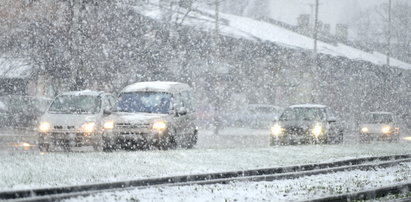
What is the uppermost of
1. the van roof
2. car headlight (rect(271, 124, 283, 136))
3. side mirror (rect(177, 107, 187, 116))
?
the van roof

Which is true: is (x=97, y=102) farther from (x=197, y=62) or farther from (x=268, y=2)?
(x=268, y=2)

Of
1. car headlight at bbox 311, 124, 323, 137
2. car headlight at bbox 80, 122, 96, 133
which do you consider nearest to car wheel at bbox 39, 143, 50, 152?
car headlight at bbox 80, 122, 96, 133

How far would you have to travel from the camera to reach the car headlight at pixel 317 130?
20734 millimetres

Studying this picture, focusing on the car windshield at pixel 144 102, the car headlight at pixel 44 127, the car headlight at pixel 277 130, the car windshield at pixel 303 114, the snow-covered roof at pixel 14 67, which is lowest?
the car headlight at pixel 277 130

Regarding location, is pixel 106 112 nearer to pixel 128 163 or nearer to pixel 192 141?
pixel 192 141

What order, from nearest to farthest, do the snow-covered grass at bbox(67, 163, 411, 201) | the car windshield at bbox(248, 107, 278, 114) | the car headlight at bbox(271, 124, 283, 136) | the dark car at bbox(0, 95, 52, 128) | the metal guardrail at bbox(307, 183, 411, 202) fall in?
the metal guardrail at bbox(307, 183, 411, 202), the snow-covered grass at bbox(67, 163, 411, 201), the car headlight at bbox(271, 124, 283, 136), the dark car at bbox(0, 95, 52, 128), the car windshield at bbox(248, 107, 278, 114)

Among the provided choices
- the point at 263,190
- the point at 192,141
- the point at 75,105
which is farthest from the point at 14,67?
the point at 263,190

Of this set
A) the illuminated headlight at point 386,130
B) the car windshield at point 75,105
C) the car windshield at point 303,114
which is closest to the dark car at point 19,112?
the car windshield at point 75,105

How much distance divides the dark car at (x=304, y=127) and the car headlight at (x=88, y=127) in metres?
6.47

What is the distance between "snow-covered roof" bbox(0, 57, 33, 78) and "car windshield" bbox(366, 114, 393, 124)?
47.6 feet

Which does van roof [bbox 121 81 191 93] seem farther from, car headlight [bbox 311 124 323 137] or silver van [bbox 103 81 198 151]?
car headlight [bbox 311 124 323 137]

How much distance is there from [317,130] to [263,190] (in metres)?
11.2

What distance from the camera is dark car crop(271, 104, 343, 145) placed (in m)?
20.7

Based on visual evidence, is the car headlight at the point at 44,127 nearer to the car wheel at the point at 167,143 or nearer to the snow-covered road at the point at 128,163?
the snow-covered road at the point at 128,163
